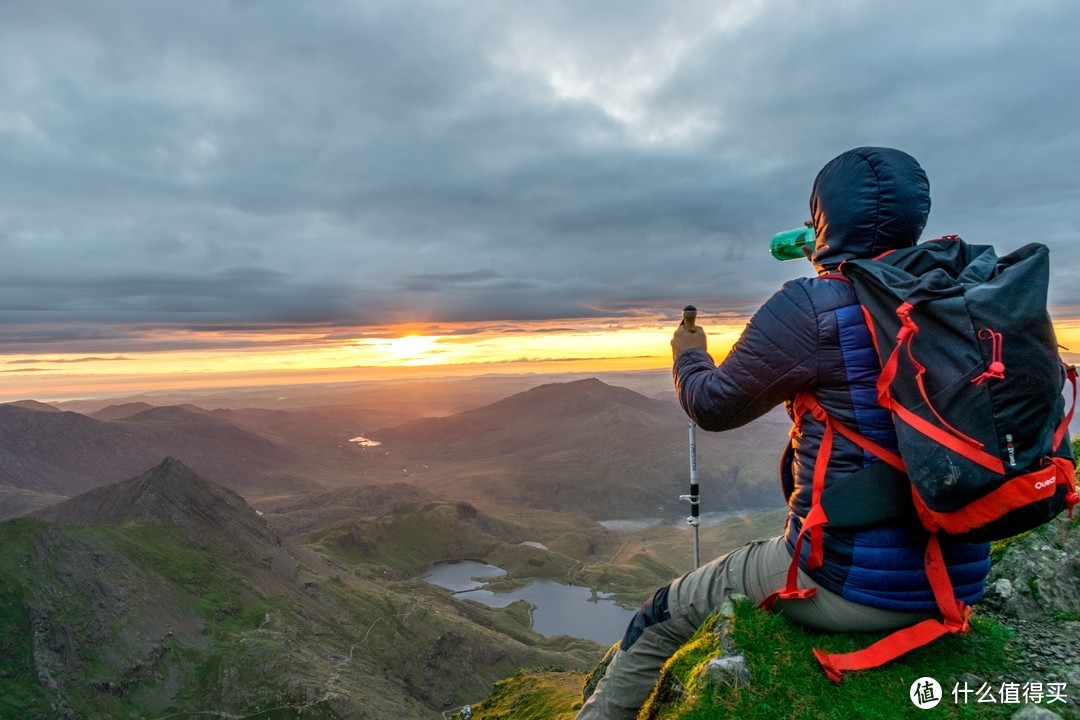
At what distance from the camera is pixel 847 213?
545 cm

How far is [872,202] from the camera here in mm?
5336

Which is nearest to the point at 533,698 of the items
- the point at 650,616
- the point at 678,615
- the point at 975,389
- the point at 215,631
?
the point at 650,616

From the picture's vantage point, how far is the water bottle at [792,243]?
669 centimetres

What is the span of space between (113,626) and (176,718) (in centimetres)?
2443

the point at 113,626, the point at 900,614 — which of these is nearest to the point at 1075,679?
the point at 900,614

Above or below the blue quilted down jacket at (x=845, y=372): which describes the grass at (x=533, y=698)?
below

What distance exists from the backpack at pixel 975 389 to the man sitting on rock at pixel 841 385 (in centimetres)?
27

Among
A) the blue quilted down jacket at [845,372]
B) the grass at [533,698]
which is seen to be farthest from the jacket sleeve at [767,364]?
the grass at [533,698]

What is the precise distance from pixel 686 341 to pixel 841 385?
1952mm

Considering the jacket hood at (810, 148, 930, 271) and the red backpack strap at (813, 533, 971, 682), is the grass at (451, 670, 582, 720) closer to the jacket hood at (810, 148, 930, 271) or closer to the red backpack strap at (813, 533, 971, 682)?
the red backpack strap at (813, 533, 971, 682)

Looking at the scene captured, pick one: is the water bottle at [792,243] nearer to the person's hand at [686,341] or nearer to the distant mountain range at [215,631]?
the person's hand at [686,341]

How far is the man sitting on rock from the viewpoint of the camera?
5105 mm

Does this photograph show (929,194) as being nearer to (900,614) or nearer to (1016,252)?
(1016,252)

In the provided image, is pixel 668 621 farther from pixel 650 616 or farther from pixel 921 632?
pixel 921 632
